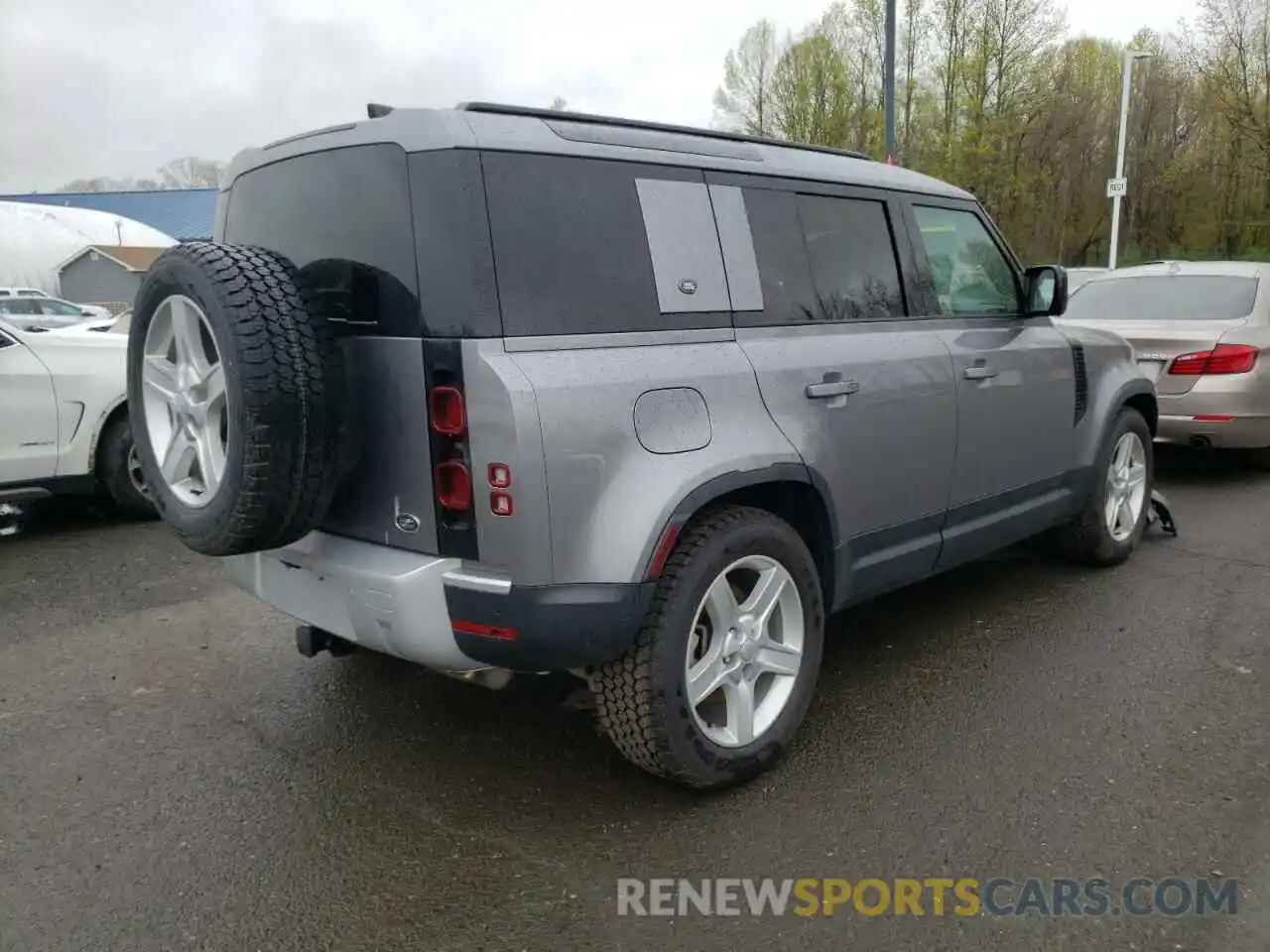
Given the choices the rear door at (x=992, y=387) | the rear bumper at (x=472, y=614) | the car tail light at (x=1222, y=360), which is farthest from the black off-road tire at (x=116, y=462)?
the car tail light at (x=1222, y=360)

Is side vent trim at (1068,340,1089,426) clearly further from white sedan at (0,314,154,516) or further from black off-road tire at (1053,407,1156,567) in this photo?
white sedan at (0,314,154,516)

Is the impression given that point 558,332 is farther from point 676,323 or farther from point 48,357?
point 48,357

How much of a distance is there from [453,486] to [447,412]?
0.20 metres

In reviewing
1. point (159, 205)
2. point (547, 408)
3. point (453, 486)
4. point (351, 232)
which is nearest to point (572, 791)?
point (453, 486)

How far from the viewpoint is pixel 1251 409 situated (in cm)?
686

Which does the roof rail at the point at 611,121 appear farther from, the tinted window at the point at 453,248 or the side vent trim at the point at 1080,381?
the side vent trim at the point at 1080,381

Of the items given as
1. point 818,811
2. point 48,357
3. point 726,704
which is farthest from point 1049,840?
point 48,357

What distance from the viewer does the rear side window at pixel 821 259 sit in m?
3.29

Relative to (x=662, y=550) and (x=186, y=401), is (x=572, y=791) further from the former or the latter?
(x=186, y=401)

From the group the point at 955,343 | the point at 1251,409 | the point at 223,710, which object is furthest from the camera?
the point at 1251,409

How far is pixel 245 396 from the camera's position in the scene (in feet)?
8.28

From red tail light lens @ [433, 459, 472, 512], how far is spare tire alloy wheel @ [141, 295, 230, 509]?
1.85 ft

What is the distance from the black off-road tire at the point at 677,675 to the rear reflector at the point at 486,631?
1.18 ft

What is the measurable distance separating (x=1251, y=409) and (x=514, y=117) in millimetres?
6110
